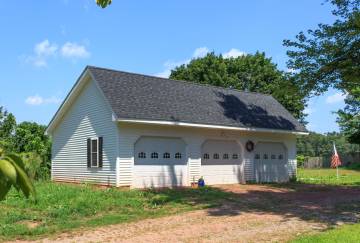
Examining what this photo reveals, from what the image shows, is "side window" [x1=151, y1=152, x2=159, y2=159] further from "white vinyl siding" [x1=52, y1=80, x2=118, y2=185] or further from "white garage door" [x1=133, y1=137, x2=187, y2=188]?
"white vinyl siding" [x1=52, y1=80, x2=118, y2=185]

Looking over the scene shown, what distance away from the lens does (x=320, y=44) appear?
17328 millimetres

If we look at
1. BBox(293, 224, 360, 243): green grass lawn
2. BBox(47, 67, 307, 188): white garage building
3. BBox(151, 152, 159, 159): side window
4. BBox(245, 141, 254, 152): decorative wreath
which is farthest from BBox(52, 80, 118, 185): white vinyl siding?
BBox(293, 224, 360, 243): green grass lawn

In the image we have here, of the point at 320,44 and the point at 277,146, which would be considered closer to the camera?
the point at 320,44

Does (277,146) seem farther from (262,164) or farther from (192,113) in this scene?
(192,113)

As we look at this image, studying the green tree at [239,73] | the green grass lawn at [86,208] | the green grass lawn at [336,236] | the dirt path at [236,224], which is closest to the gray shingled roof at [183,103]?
the green grass lawn at [86,208]

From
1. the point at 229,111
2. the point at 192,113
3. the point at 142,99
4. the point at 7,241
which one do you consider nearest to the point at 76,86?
the point at 142,99

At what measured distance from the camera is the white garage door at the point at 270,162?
25.3m

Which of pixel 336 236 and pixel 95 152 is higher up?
pixel 95 152

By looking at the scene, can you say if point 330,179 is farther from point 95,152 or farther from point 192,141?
point 95,152

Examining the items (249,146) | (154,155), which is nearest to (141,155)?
(154,155)

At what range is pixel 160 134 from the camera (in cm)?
2061

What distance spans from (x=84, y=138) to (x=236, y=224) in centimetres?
1170

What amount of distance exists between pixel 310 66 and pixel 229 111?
683cm

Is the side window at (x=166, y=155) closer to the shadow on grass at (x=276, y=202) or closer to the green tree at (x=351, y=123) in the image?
the shadow on grass at (x=276, y=202)
